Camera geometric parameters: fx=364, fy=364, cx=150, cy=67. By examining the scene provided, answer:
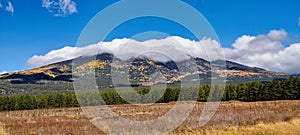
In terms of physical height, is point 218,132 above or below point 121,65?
below

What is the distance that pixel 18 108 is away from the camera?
91.3 meters

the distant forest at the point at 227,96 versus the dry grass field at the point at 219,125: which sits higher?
the distant forest at the point at 227,96

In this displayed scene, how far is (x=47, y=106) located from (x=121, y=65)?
79745 millimetres

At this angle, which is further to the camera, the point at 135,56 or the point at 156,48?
the point at 156,48

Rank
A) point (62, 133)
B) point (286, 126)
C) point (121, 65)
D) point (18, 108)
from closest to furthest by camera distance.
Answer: point (286, 126), point (121, 65), point (62, 133), point (18, 108)

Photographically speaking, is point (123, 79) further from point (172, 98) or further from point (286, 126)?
point (172, 98)

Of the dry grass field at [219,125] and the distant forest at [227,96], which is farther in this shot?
the distant forest at [227,96]

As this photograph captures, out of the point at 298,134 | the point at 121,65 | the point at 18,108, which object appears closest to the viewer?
the point at 298,134

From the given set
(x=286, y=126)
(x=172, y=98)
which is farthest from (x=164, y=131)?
(x=172, y=98)

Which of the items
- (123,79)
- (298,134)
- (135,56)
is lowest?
(298,134)

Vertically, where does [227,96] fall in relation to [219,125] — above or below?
above

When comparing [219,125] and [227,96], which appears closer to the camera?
[219,125]

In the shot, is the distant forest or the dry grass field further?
the distant forest

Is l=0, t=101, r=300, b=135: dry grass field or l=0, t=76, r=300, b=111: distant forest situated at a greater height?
l=0, t=76, r=300, b=111: distant forest
